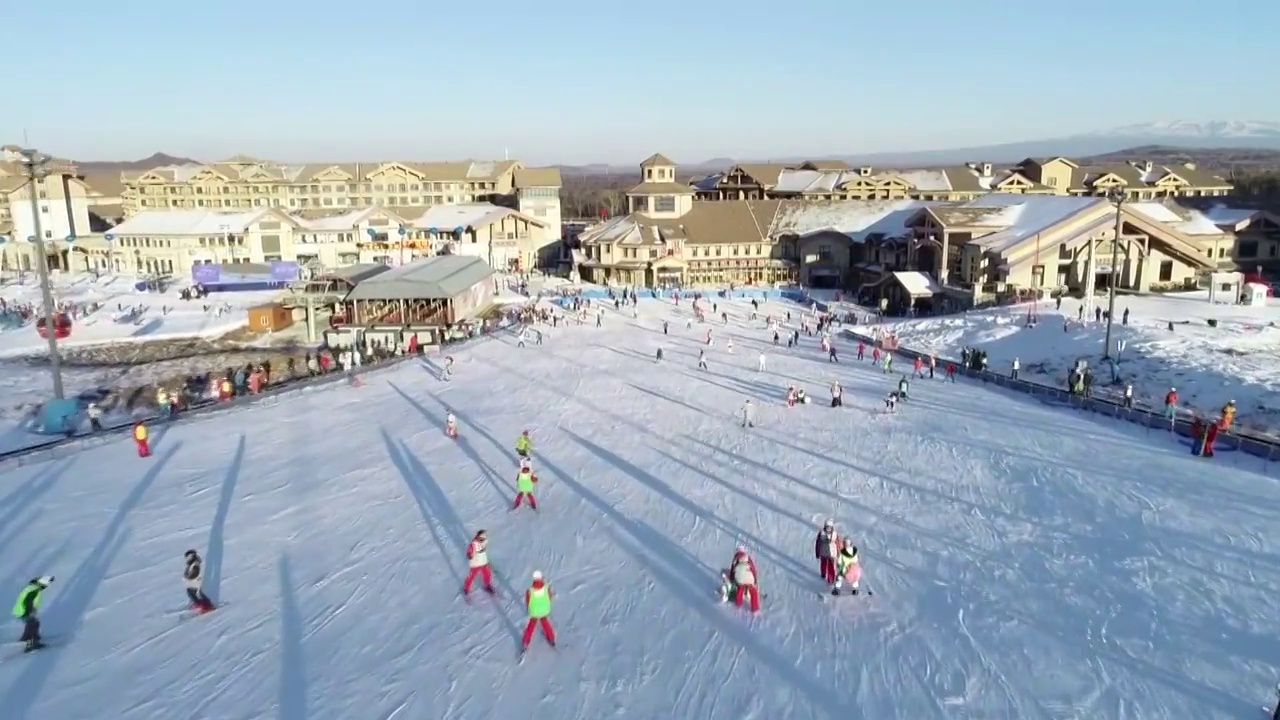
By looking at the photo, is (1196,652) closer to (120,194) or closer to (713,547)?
(713,547)

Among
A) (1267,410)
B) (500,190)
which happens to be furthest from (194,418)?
(500,190)

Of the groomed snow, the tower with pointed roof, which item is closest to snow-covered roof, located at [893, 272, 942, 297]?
the groomed snow

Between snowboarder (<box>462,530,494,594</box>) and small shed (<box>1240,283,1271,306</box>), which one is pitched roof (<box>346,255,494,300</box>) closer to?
snowboarder (<box>462,530,494,594</box>)

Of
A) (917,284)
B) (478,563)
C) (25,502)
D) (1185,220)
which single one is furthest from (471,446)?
(1185,220)

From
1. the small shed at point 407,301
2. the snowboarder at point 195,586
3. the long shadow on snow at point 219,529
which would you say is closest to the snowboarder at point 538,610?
the snowboarder at point 195,586

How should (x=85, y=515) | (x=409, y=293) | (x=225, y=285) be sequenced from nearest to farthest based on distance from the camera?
(x=85, y=515)
(x=409, y=293)
(x=225, y=285)

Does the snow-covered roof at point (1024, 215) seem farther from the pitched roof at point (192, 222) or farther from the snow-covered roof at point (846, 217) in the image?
the pitched roof at point (192, 222)
